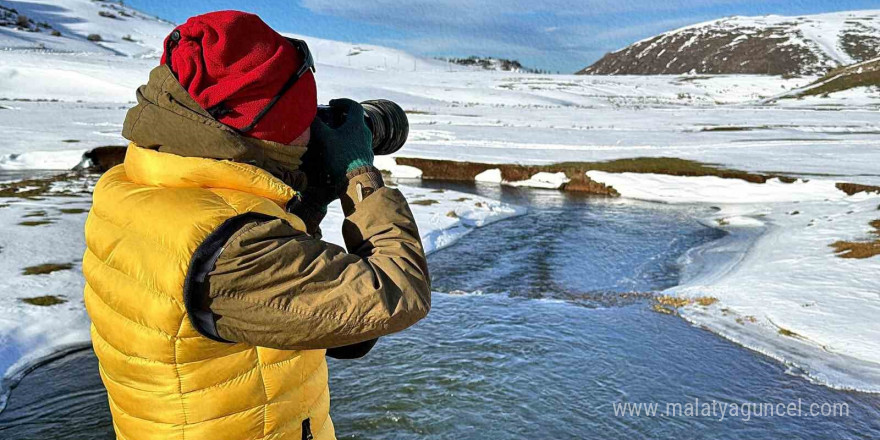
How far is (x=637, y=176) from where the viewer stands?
62.0 ft

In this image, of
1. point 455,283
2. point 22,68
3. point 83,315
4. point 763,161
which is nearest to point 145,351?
point 83,315

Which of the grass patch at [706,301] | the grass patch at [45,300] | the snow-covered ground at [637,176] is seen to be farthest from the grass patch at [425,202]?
the grass patch at [45,300]

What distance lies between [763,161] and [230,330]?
22.5m

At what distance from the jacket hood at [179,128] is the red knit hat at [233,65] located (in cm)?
2

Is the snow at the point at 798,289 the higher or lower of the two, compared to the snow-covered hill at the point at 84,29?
lower

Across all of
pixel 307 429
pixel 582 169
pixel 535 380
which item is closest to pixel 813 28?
pixel 582 169

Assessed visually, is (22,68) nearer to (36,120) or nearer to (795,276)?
(36,120)

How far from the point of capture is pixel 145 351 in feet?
5.15

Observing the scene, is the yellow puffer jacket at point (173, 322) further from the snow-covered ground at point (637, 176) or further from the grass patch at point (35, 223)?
the grass patch at point (35, 223)

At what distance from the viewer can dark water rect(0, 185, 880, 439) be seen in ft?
16.0

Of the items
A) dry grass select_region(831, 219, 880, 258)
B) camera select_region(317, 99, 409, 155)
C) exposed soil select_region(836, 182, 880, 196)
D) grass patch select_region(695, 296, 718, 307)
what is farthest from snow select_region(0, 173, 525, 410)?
exposed soil select_region(836, 182, 880, 196)

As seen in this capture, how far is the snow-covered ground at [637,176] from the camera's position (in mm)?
6781

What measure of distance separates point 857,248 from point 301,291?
10.3 meters

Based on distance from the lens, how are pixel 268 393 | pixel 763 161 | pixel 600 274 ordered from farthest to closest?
pixel 763 161 → pixel 600 274 → pixel 268 393
